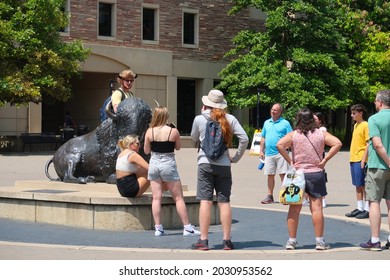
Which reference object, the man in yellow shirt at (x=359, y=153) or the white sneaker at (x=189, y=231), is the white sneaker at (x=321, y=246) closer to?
the white sneaker at (x=189, y=231)

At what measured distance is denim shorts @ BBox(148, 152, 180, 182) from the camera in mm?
11250

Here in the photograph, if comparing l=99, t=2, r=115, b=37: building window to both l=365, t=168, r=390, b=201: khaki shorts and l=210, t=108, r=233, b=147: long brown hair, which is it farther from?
l=365, t=168, r=390, b=201: khaki shorts

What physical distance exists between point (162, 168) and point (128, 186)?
74cm

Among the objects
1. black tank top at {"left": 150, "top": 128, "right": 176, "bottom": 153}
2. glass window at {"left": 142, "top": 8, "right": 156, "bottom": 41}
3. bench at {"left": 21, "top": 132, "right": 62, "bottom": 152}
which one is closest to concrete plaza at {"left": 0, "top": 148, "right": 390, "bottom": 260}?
black tank top at {"left": 150, "top": 128, "right": 176, "bottom": 153}

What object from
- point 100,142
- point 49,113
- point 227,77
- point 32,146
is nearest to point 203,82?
point 227,77

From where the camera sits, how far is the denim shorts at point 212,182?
398 inches

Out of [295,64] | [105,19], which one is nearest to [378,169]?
[295,64]

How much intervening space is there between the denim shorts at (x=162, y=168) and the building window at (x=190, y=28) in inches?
1401

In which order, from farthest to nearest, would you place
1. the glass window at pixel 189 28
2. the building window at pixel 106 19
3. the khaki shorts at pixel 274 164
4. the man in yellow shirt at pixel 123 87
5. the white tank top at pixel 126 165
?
the glass window at pixel 189 28, the building window at pixel 106 19, the khaki shorts at pixel 274 164, the man in yellow shirt at pixel 123 87, the white tank top at pixel 126 165

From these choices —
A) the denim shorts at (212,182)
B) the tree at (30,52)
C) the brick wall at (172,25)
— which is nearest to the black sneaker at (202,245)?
the denim shorts at (212,182)

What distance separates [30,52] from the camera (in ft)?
112

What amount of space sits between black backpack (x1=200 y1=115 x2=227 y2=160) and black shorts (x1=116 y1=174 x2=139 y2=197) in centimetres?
191

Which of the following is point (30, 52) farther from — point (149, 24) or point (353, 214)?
point (353, 214)
